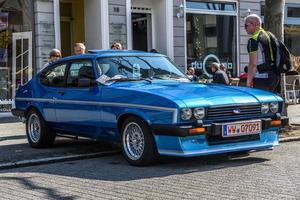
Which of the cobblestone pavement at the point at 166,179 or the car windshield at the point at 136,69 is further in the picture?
the car windshield at the point at 136,69

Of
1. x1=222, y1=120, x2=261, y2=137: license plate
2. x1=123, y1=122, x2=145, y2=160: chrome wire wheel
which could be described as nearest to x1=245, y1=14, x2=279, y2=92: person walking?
x1=222, y1=120, x2=261, y2=137: license plate

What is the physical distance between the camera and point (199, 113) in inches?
293

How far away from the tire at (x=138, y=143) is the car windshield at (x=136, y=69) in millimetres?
899

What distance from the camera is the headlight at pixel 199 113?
24.3ft

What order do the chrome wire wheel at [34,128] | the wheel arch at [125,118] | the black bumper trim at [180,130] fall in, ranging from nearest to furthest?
the black bumper trim at [180,130] → the wheel arch at [125,118] → the chrome wire wheel at [34,128]

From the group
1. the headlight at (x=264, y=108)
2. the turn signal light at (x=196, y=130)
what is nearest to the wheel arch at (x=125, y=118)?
the turn signal light at (x=196, y=130)

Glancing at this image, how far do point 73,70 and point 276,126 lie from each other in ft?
10.8

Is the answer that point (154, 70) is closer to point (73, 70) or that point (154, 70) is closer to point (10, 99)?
point (73, 70)

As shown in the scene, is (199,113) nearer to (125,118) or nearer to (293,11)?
(125,118)

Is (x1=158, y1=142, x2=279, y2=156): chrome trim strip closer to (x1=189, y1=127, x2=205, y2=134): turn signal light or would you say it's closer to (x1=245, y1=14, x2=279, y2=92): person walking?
(x1=189, y1=127, x2=205, y2=134): turn signal light

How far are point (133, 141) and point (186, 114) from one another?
1014 millimetres

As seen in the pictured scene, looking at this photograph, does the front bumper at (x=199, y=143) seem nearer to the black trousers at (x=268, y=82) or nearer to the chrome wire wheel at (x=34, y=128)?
the black trousers at (x=268, y=82)

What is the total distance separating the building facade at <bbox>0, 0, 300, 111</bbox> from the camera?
51.1ft

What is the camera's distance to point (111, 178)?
7.26 metres
